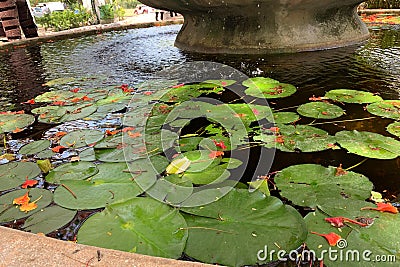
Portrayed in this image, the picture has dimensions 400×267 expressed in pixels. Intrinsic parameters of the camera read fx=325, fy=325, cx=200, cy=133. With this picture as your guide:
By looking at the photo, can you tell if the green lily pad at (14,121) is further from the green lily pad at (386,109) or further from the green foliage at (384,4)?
the green foliage at (384,4)

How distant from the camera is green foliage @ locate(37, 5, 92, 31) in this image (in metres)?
10.7

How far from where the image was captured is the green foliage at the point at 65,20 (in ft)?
35.2

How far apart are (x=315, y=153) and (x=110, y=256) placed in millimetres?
1115

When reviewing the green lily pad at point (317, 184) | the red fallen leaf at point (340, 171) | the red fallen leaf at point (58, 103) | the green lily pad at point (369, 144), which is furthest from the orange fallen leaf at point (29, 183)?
the green lily pad at point (369, 144)

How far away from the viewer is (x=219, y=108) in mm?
2189

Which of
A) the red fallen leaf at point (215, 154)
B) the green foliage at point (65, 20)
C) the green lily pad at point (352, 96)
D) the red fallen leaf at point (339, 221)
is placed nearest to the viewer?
the red fallen leaf at point (339, 221)

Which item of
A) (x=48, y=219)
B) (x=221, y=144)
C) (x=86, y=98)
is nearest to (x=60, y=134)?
(x=86, y=98)

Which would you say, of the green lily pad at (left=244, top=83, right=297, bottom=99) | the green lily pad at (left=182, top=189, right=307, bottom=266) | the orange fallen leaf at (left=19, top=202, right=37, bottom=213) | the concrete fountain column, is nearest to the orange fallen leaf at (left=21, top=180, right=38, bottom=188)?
the orange fallen leaf at (left=19, top=202, right=37, bottom=213)

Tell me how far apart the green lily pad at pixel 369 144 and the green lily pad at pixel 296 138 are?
0.07m

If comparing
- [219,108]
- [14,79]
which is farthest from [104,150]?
[14,79]

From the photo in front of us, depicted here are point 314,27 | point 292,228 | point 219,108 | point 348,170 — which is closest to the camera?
point 292,228

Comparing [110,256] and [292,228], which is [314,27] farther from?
[110,256]

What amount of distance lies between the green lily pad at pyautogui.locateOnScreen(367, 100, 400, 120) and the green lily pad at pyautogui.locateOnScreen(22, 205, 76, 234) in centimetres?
177

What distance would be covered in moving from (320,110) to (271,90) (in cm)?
55
